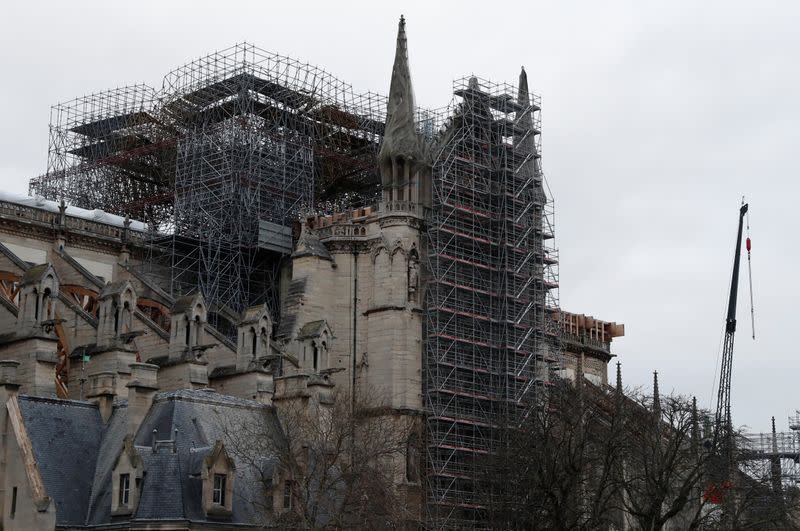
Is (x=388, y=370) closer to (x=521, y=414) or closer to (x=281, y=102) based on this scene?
(x=521, y=414)

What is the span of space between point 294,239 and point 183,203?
6579 millimetres

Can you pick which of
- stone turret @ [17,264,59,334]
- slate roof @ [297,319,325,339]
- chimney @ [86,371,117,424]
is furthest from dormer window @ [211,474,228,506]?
slate roof @ [297,319,325,339]

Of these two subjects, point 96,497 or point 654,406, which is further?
point 654,406

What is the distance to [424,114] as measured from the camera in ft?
308

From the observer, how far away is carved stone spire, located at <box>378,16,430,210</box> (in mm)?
86250

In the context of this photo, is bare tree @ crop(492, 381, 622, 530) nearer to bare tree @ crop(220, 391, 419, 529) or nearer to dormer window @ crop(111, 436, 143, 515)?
bare tree @ crop(220, 391, 419, 529)

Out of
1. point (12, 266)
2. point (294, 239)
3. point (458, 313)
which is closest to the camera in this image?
point (12, 266)

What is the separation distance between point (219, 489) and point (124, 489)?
3.11m

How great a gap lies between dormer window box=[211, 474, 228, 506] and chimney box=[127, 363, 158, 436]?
4.02 meters

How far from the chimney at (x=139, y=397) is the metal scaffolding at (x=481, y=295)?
1037 inches

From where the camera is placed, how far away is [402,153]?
8606 cm

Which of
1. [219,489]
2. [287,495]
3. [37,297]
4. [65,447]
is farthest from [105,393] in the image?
[37,297]

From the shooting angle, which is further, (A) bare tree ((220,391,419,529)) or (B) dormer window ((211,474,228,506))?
(A) bare tree ((220,391,419,529))

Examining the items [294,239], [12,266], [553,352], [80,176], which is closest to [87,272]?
[12,266]
